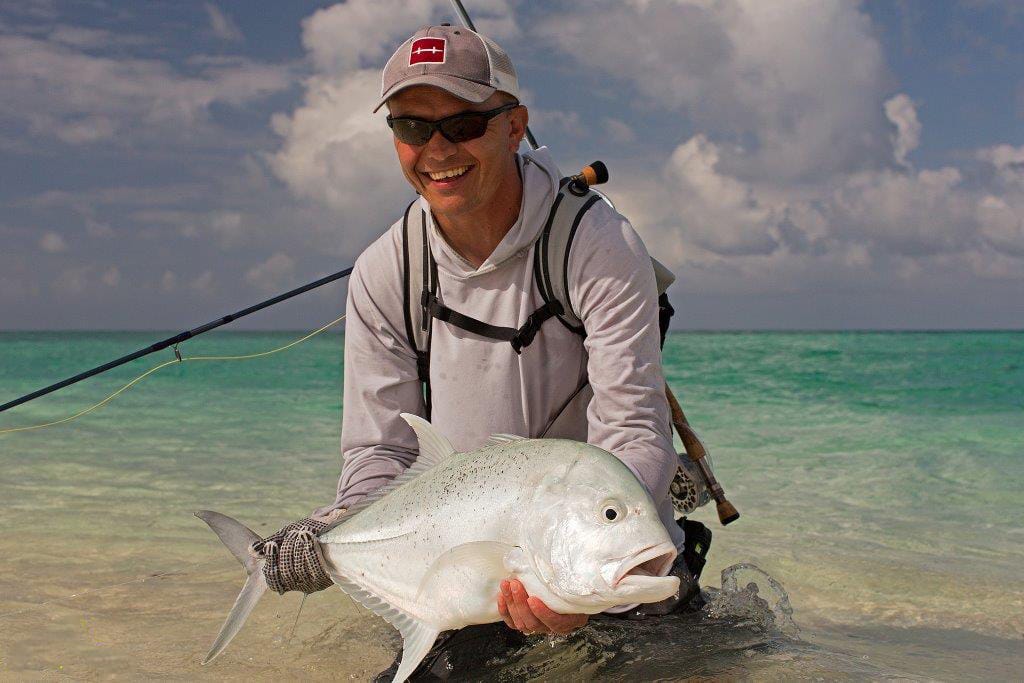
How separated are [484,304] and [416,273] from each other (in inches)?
10.4

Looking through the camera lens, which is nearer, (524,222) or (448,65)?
(448,65)

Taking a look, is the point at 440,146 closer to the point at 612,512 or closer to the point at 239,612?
the point at 612,512

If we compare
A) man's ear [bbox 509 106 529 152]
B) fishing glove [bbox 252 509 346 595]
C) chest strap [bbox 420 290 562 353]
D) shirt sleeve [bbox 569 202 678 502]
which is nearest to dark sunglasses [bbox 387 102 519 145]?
man's ear [bbox 509 106 529 152]

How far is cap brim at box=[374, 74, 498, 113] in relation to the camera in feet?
8.52

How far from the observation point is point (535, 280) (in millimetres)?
2910

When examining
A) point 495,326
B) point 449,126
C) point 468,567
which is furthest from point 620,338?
point 468,567

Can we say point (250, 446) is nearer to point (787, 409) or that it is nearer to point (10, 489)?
point (10, 489)

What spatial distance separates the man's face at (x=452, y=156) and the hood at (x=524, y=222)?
0.36 feet

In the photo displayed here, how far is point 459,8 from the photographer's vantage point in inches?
165

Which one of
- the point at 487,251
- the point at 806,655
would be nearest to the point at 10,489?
the point at 487,251

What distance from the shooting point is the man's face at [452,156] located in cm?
269

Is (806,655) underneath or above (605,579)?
underneath

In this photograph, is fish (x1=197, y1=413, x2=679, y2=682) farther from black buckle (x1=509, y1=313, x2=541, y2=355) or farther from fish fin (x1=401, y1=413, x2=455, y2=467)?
black buckle (x1=509, y1=313, x2=541, y2=355)

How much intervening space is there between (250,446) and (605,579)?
880 centimetres
